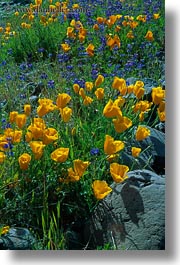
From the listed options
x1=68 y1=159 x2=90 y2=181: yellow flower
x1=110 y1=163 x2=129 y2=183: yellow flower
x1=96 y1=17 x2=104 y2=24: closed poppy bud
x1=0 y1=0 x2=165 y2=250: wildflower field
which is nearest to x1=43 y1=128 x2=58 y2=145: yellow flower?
x1=0 y1=0 x2=165 y2=250: wildflower field

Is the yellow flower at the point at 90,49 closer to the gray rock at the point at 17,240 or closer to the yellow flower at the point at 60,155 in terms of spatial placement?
the yellow flower at the point at 60,155

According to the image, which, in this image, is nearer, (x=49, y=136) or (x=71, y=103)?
(x=49, y=136)

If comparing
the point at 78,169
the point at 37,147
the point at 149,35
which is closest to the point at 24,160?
the point at 37,147

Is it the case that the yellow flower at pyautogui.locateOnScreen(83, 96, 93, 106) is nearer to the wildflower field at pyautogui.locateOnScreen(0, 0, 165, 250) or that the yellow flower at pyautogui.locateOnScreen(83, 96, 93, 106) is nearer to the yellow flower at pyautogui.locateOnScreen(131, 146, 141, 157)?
the wildflower field at pyautogui.locateOnScreen(0, 0, 165, 250)

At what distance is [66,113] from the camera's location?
8.16 feet

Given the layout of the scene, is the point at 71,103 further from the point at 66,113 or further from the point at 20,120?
the point at 20,120

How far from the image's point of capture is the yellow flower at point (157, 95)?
2541 mm

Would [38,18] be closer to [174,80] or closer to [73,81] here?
[73,81]

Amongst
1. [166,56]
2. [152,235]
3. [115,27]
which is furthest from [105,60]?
[152,235]

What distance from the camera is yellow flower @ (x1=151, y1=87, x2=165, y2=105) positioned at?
254 cm

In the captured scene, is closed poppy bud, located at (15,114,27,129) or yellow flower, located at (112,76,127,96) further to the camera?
yellow flower, located at (112,76,127,96)

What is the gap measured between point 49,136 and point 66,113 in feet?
0.44

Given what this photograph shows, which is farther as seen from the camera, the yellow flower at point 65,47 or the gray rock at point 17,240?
the yellow flower at point 65,47

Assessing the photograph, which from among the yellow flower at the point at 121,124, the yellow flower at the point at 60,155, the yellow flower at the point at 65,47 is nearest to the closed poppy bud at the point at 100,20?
the yellow flower at the point at 65,47
